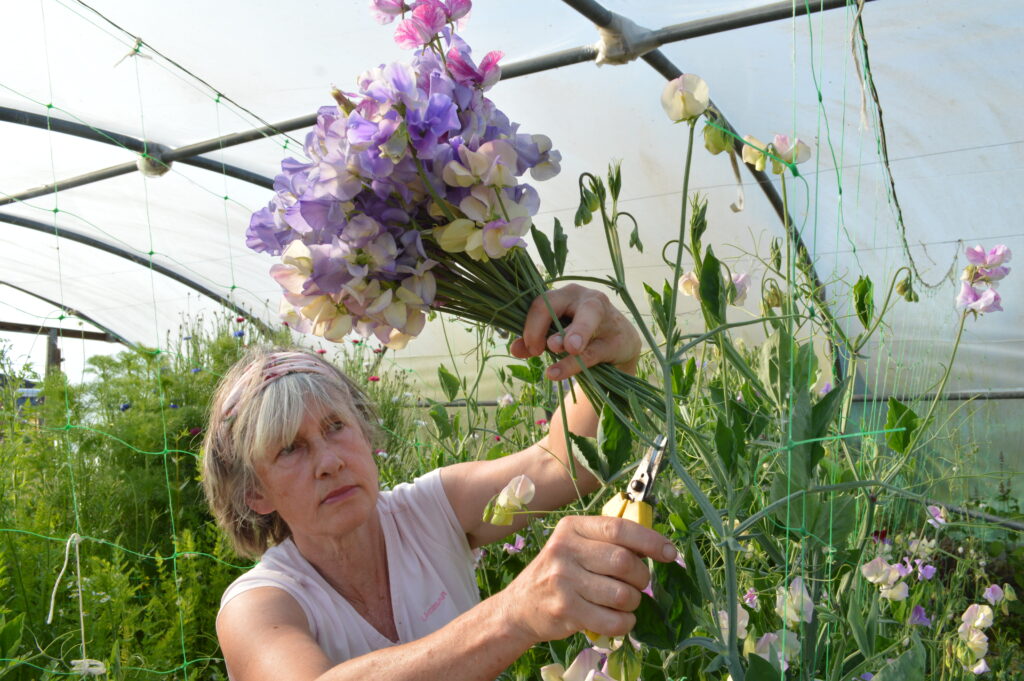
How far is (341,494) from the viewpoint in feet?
4.52

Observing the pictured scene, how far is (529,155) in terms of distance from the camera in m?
0.65

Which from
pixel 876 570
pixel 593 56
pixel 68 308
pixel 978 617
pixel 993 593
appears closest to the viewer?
pixel 876 570

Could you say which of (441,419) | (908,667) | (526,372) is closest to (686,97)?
(908,667)

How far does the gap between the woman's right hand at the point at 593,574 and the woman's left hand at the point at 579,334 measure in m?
0.13

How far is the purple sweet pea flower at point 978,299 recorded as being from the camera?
95 centimetres

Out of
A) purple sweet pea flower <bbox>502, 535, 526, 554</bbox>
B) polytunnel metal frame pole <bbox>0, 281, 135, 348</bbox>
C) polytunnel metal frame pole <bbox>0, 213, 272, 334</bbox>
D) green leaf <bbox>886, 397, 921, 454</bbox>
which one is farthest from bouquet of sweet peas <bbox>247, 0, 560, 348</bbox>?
polytunnel metal frame pole <bbox>0, 281, 135, 348</bbox>

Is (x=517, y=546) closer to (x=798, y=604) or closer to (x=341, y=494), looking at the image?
(x=341, y=494)

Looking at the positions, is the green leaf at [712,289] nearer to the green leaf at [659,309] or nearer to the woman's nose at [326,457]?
the green leaf at [659,309]

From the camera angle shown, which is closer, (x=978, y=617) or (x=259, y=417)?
(x=978, y=617)

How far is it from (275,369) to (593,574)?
3.35ft

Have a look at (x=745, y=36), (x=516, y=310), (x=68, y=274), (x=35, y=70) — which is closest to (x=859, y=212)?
(x=745, y=36)

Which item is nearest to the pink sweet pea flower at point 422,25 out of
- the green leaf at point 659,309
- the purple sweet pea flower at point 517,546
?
the green leaf at point 659,309

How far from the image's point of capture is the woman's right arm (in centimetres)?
58

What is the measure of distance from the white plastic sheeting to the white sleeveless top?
102 cm
